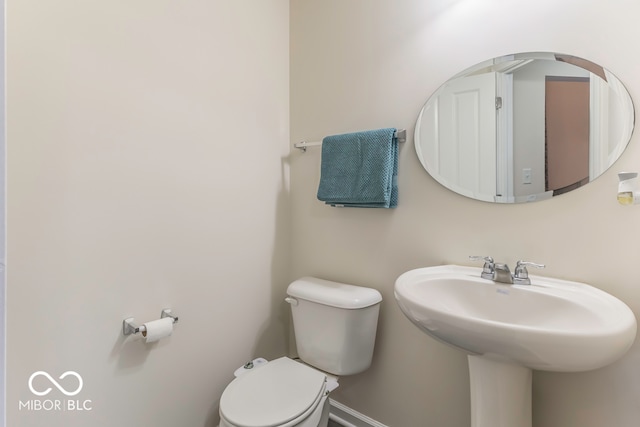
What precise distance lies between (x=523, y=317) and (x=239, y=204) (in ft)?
4.04

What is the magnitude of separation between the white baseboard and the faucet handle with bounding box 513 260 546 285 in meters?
0.97

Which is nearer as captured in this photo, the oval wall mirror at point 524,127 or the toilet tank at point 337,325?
the oval wall mirror at point 524,127

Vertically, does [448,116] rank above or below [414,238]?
above

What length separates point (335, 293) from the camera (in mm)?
1388

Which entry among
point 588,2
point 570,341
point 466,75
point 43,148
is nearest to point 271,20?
point 466,75

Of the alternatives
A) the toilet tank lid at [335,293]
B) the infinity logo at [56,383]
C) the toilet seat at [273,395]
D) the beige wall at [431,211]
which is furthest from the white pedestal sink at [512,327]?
the infinity logo at [56,383]

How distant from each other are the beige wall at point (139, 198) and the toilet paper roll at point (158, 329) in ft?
0.24

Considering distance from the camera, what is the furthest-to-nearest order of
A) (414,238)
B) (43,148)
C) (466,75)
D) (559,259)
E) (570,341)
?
(414,238) < (466,75) < (559,259) < (43,148) < (570,341)

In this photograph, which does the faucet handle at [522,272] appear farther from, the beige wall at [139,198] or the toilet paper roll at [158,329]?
the toilet paper roll at [158,329]

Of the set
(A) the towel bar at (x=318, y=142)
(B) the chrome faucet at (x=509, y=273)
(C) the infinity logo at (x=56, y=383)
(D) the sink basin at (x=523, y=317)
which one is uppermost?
(A) the towel bar at (x=318, y=142)

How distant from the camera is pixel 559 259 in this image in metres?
1.05

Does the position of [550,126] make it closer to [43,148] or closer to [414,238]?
[414,238]

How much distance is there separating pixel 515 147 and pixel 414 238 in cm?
52

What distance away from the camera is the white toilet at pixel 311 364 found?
1.07 m
